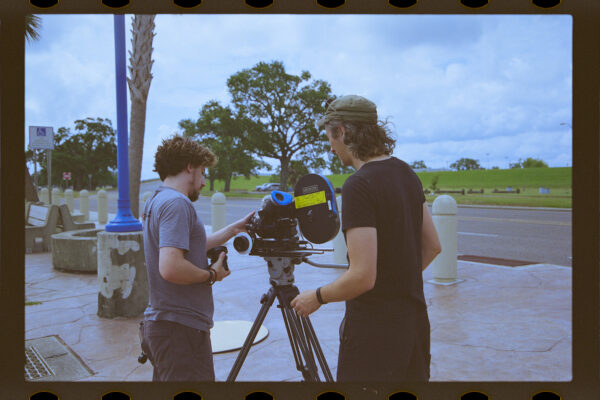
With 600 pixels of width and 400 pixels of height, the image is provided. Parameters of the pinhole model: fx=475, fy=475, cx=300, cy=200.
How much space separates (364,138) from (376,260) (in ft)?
1.62

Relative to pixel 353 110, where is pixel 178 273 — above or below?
below

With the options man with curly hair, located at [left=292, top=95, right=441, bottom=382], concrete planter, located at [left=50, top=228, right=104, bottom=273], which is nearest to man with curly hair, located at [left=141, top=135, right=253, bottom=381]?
man with curly hair, located at [left=292, top=95, right=441, bottom=382]

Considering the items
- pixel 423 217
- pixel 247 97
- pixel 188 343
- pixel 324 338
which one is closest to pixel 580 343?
pixel 423 217

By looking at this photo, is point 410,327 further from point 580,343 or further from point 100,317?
point 100,317

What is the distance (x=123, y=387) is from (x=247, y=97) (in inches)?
1654

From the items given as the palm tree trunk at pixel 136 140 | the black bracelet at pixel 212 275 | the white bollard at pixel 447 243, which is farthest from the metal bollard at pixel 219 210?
the black bracelet at pixel 212 275

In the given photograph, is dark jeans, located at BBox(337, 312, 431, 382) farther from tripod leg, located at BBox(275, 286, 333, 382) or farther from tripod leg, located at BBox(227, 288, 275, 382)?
tripod leg, located at BBox(227, 288, 275, 382)

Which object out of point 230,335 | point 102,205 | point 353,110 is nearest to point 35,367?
point 230,335

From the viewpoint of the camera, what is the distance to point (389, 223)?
6.13 ft

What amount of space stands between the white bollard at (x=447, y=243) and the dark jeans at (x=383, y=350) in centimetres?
478

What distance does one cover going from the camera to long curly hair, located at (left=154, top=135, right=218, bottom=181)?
2387 mm

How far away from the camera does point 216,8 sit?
1.62 meters

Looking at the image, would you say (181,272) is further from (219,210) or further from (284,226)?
(219,210)

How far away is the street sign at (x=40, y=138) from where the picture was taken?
11.6 metres
